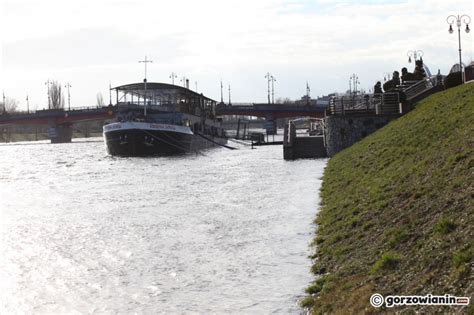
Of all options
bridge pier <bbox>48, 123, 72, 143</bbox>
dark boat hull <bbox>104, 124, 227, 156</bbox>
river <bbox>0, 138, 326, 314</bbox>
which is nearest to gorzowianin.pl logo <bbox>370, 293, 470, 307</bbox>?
river <bbox>0, 138, 326, 314</bbox>

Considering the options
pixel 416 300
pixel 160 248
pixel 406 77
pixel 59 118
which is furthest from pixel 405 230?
pixel 59 118

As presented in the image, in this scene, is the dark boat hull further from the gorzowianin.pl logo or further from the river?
the gorzowianin.pl logo

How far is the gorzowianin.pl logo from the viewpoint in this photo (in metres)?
9.20

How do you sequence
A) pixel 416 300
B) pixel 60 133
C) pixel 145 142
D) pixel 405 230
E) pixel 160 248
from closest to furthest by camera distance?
1. pixel 416 300
2. pixel 405 230
3. pixel 160 248
4. pixel 145 142
5. pixel 60 133

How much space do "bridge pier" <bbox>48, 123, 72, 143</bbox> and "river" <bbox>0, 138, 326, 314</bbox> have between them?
353ft

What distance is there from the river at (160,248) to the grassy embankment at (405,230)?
2.73ft

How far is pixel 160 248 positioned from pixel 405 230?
770cm

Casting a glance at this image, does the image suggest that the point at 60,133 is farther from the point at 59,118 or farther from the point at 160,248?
the point at 160,248

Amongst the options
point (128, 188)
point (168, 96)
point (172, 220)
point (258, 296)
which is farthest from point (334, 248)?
point (168, 96)

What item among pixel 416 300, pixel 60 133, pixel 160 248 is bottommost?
pixel 160 248

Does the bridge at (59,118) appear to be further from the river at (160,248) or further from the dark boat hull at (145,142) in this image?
the river at (160,248)

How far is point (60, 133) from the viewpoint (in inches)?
5659

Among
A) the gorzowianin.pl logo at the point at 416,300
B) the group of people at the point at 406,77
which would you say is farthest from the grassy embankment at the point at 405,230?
the group of people at the point at 406,77

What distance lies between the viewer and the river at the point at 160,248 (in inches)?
544
